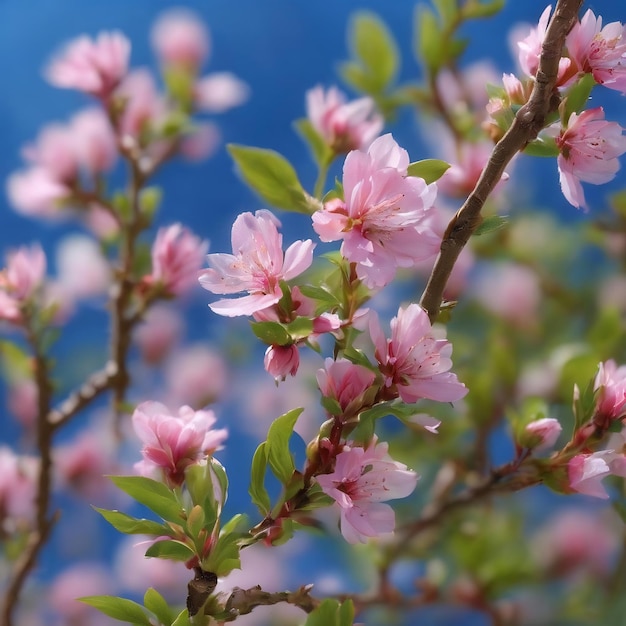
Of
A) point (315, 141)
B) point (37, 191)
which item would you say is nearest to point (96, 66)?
point (37, 191)

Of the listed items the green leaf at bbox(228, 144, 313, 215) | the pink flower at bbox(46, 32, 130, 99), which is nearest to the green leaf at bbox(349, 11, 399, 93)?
the pink flower at bbox(46, 32, 130, 99)

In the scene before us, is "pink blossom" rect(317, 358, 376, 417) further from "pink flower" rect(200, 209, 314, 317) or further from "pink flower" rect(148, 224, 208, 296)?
"pink flower" rect(148, 224, 208, 296)

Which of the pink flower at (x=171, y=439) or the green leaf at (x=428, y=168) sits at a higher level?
the green leaf at (x=428, y=168)

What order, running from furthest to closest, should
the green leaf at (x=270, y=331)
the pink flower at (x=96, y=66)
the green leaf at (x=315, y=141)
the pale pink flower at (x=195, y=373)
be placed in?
1. the pale pink flower at (x=195, y=373)
2. the pink flower at (x=96, y=66)
3. the green leaf at (x=315, y=141)
4. the green leaf at (x=270, y=331)

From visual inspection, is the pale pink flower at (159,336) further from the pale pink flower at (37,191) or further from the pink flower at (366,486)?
the pink flower at (366,486)

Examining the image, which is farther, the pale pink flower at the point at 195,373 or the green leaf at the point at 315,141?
the pale pink flower at the point at 195,373

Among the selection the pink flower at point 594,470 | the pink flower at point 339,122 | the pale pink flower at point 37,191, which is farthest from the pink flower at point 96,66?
the pink flower at point 594,470

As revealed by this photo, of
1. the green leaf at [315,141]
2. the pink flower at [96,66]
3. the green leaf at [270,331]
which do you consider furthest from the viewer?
the pink flower at [96,66]

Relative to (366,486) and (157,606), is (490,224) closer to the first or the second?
(366,486)
